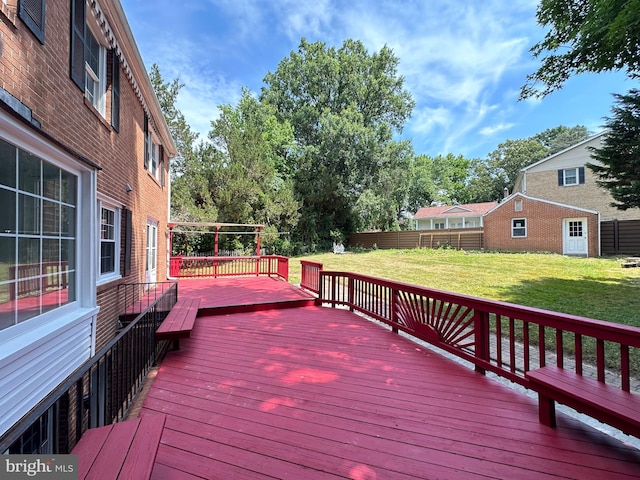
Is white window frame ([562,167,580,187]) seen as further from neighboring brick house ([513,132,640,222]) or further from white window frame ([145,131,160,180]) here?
white window frame ([145,131,160,180])

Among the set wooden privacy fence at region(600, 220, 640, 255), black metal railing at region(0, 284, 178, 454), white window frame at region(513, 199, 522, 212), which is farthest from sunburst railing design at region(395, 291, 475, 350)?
white window frame at region(513, 199, 522, 212)

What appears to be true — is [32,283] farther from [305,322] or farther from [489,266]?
[489,266]

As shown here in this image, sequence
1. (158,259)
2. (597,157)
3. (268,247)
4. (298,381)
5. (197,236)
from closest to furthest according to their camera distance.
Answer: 1. (298,381)
2. (597,157)
3. (158,259)
4. (197,236)
5. (268,247)

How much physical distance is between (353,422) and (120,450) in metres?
1.66

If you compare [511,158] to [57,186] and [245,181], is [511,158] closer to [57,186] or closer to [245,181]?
[245,181]

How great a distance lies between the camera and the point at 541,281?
912 centimetres

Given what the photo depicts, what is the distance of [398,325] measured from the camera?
481 centimetres

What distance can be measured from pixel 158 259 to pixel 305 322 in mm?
5963

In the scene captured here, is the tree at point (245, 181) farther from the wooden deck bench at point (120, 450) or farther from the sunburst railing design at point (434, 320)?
the wooden deck bench at point (120, 450)

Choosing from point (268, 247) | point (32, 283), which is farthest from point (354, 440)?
point (268, 247)

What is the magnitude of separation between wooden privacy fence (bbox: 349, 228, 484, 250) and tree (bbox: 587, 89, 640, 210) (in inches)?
→ 473

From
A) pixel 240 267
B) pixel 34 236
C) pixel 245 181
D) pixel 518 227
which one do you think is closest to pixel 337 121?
pixel 245 181

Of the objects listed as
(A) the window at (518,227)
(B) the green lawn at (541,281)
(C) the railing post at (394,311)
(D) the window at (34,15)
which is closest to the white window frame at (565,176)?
(A) the window at (518,227)

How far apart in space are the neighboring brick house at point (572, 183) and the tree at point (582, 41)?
13663 mm
